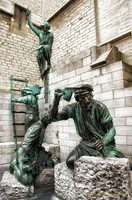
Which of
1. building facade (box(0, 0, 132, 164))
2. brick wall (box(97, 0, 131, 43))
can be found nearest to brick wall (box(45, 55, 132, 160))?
building facade (box(0, 0, 132, 164))

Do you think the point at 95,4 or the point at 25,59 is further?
the point at 25,59

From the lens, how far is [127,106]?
11.3 feet

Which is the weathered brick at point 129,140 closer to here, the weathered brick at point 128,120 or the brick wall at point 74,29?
the weathered brick at point 128,120

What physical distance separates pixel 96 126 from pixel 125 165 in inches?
34.5

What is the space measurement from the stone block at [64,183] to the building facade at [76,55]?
1481 mm

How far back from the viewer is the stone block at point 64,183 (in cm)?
246

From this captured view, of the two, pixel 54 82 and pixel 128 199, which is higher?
pixel 54 82

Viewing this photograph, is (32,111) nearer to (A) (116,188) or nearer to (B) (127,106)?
(B) (127,106)

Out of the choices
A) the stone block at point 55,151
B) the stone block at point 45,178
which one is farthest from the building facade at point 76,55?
the stone block at point 45,178

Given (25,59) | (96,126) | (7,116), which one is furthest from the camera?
(25,59)

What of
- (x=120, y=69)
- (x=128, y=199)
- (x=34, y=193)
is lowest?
(x=34, y=193)

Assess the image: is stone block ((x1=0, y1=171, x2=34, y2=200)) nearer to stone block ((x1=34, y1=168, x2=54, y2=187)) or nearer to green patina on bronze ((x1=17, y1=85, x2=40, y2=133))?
stone block ((x1=34, y1=168, x2=54, y2=187))

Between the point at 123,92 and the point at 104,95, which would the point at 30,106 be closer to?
the point at 104,95

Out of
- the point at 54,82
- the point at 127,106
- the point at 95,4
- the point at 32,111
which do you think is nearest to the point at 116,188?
the point at 127,106
